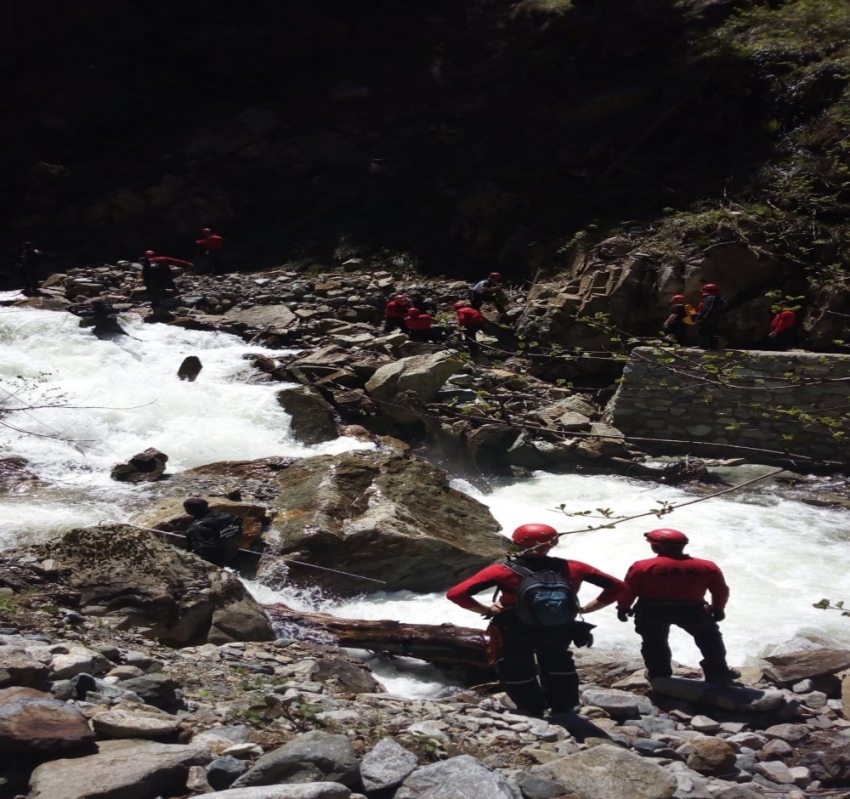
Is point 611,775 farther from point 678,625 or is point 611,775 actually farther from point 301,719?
point 678,625

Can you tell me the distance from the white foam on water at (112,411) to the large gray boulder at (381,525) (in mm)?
2001

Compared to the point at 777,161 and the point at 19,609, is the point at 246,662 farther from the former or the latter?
the point at 777,161

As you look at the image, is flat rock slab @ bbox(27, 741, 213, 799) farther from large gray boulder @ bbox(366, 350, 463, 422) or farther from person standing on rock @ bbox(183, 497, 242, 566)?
large gray boulder @ bbox(366, 350, 463, 422)

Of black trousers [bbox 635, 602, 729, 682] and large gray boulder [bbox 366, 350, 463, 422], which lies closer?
black trousers [bbox 635, 602, 729, 682]

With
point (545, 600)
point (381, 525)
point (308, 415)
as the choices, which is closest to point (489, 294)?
point (308, 415)

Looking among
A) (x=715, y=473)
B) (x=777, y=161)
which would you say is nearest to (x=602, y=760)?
(x=715, y=473)

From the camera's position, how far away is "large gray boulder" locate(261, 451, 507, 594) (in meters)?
7.77

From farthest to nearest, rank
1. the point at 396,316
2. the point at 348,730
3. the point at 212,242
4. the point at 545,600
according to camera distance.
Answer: the point at 212,242
the point at 396,316
the point at 545,600
the point at 348,730

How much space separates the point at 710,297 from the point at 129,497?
901cm

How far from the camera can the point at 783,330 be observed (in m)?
12.4

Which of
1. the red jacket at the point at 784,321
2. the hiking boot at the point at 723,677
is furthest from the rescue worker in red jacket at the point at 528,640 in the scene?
the red jacket at the point at 784,321

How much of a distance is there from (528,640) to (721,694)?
137 centimetres

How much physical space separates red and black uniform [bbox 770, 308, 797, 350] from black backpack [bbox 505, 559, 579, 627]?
8911mm

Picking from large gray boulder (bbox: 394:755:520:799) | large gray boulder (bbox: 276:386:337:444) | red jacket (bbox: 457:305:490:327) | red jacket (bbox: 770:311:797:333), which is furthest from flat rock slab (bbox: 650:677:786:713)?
red jacket (bbox: 457:305:490:327)
